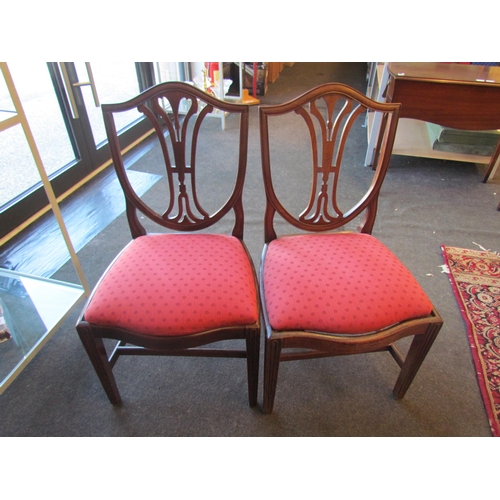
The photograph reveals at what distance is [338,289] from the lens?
0.95 metres

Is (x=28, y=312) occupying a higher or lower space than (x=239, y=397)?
higher

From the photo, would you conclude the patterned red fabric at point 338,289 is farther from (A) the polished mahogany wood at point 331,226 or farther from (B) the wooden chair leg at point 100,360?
(B) the wooden chair leg at point 100,360

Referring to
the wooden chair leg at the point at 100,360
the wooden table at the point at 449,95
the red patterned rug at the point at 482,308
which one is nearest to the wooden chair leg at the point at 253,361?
the wooden chair leg at the point at 100,360

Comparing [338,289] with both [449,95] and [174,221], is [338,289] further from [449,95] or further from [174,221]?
[449,95]

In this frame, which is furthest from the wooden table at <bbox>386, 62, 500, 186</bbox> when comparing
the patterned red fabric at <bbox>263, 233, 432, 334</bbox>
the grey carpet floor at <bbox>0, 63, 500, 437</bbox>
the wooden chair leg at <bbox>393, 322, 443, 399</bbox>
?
the wooden chair leg at <bbox>393, 322, 443, 399</bbox>

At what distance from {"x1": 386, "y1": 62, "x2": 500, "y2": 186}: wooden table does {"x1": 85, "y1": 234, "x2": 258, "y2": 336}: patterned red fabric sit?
173 centimetres

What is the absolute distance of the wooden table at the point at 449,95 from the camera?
6.61 ft

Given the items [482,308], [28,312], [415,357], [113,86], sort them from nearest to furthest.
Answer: [415,357] → [28,312] → [482,308] → [113,86]

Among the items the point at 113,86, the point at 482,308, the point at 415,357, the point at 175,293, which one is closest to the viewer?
the point at 175,293

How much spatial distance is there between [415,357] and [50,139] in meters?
2.44

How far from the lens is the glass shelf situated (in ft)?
4.08

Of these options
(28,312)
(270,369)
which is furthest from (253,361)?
(28,312)

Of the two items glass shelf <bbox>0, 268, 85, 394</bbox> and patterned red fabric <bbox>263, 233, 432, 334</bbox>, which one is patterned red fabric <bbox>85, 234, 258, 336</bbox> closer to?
patterned red fabric <bbox>263, 233, 432, 334</bbox>
